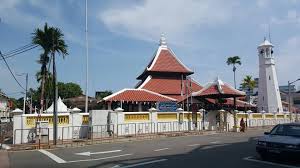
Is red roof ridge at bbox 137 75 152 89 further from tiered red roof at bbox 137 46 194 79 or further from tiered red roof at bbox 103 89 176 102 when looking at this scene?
tiered red roof at bbox 103 89 176 102

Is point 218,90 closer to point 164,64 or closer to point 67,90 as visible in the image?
point 164,64

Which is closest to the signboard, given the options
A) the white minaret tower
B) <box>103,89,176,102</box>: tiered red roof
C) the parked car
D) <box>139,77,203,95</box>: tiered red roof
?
<box>103,89,176,102</box>: tiered red roof

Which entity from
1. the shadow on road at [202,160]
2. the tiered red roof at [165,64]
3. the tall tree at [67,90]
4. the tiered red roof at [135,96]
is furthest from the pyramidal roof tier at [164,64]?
the tall tree at [67,90]

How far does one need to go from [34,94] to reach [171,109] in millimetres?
65840

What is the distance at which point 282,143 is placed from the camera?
12805mm

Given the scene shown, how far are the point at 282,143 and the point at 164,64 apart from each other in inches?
1428

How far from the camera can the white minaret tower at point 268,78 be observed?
55.0 metres

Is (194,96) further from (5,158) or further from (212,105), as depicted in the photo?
(5,158)

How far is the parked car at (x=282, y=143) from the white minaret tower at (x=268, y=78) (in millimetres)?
42554

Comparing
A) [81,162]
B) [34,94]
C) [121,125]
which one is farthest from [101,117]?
[34,94]

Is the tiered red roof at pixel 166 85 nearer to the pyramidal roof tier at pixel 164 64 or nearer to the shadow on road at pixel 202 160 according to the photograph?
the pyramidal roof tier at pixel 164 64

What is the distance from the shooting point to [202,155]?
15461 mm

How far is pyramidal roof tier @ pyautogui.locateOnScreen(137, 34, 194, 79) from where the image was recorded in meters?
47.6

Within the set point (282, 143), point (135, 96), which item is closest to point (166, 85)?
point (135, 96)
